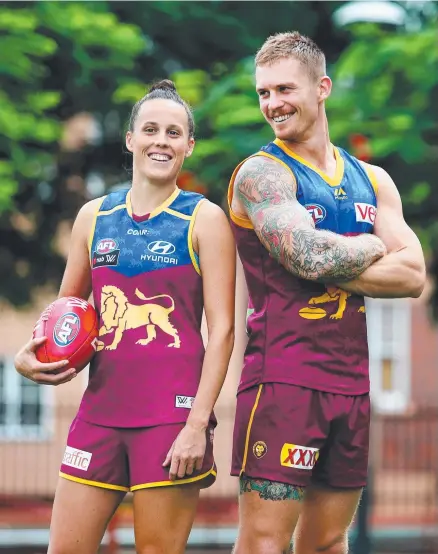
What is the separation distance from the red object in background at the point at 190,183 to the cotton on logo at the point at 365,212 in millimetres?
7429

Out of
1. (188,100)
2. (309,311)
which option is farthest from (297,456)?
(188,100)

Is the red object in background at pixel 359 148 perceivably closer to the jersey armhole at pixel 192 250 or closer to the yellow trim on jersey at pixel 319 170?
the yellow trim on jersey at pixel 319 170

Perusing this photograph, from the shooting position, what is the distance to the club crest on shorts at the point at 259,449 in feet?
18.3

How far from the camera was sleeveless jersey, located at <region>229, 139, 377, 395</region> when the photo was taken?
18.4ft

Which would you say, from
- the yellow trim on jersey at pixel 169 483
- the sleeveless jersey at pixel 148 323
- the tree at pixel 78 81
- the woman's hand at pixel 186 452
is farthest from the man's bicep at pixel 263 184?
the tree at pixel 78 81

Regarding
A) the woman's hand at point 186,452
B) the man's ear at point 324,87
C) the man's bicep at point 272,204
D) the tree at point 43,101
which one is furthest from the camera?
the tree at point 43,101

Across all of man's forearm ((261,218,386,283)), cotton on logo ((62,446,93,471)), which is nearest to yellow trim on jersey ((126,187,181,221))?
man's forearm ((261,218,386,283))

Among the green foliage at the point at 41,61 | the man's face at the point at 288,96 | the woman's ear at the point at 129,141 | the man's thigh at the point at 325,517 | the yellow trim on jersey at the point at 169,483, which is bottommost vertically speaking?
the man's thigh at the point at 325,517

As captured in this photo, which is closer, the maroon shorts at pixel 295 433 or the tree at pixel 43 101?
the maroon shorts at pixel 295 433

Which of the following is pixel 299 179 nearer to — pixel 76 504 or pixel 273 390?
pixel 273 390

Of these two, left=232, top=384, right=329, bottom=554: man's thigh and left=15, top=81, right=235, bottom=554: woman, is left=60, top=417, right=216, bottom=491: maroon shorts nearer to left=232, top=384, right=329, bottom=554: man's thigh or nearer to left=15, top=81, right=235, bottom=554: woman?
left=15, top=81, right=235, bottom=554: woman

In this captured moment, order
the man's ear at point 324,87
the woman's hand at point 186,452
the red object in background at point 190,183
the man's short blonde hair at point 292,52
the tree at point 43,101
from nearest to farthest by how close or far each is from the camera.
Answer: the woman's hand at point 186,452, the man's short blonde hair at point 292,52, the man's ear at point 324,87, the red object in background at point 190,183, the tree at point 43,101

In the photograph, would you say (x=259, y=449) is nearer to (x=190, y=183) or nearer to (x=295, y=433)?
(x=295, y=433)

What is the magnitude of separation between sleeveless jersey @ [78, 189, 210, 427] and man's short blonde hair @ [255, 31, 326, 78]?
29.6 inches
